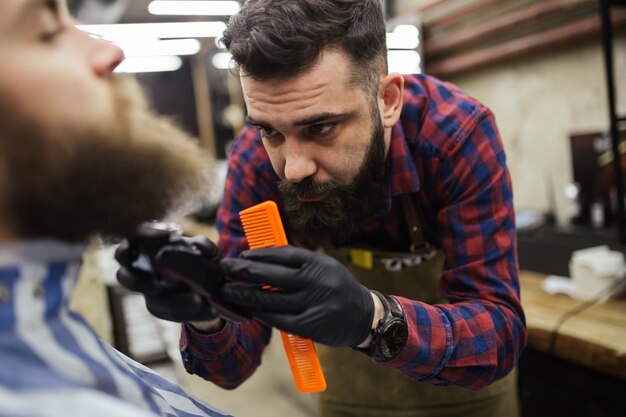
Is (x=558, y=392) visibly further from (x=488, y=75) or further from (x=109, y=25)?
(x=109, y=25)

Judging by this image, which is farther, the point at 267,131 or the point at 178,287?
the point at 267,131

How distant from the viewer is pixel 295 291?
0.90m

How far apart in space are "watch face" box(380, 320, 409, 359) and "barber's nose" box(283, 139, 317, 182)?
15.4 inches

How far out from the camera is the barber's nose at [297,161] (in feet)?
3.92

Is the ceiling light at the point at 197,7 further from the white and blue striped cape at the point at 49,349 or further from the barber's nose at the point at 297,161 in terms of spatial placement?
the white and blue striped cape at the point at 49,349

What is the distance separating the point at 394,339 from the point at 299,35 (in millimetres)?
668

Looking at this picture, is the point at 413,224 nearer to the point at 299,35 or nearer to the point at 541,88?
the point at 299,35

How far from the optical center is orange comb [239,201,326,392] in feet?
3.11

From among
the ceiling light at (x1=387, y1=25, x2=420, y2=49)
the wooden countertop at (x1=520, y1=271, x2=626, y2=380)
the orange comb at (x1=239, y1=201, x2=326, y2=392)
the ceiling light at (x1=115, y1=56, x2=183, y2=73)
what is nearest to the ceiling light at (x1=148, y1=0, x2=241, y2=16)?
the ceiling light at (x1=387, y1=25, x2=420, y2=49)

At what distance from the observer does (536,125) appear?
279cm

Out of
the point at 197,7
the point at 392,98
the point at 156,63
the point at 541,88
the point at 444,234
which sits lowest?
the point at 444,234

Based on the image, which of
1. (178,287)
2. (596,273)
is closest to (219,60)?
(596,273)

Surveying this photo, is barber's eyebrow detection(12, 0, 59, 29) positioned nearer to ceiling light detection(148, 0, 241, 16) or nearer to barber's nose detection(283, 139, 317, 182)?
barber's nose detection(283, 139, 317, 182)

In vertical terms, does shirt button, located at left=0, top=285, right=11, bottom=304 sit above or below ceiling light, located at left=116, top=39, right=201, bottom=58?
below
